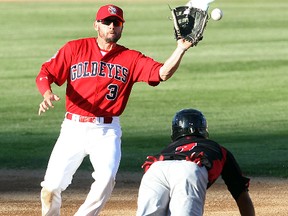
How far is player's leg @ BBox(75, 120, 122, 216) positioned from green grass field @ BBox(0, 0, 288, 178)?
163 inches

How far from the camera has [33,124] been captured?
15867 millimetres

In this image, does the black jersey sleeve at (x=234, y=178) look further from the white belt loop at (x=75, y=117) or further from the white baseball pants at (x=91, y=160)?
the white belt loop at (x=75, y=117)

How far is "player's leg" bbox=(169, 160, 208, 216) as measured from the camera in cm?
584

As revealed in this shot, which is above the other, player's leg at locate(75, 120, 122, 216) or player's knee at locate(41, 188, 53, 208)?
player's leg at locate(75, 120, 122, 216)

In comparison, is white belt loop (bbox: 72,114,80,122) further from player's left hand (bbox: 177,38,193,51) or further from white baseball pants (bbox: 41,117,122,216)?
player's left hand (bbox: 177,38,193,51)

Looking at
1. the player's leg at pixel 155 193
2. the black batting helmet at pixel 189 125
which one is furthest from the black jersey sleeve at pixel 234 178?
the player's leg at pixel 155 193

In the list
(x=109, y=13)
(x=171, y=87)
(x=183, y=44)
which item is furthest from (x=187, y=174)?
(x=171, y=87)

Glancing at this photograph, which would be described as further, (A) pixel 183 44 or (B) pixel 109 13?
(B) pixel 109 13

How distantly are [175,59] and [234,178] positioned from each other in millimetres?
1497

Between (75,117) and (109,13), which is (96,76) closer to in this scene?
(75,117)

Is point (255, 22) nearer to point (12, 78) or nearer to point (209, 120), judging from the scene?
point (12, 78)

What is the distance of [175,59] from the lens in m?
7.52

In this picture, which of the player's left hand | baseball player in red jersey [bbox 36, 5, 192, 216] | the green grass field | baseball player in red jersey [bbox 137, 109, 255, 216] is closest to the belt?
baseball player in red jersey [bbox 36, 5, 192, 216]

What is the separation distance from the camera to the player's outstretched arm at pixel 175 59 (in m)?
7.36
